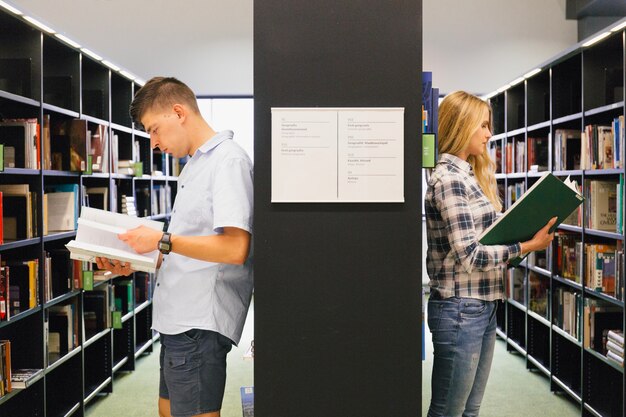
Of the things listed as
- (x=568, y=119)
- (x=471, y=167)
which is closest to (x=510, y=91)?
(x=568, y=119)

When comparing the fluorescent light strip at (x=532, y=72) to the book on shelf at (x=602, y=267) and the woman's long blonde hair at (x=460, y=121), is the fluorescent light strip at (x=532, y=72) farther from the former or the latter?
the woman's long blonde hair at (x=460, y=121)

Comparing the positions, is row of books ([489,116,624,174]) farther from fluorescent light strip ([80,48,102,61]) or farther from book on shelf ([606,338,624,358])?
fluorescent light strip ([80,48,102,61])

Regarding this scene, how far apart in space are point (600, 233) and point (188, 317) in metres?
2.72

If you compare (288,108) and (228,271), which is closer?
(288,108)

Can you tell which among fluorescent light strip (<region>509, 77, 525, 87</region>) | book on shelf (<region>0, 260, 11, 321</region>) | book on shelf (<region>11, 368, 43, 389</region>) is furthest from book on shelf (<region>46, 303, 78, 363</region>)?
fluorescent light strip (<region>509, 77, 525, 87</region>)

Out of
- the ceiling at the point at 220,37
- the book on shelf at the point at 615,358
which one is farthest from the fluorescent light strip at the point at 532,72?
the ceiling at the point at 220,37

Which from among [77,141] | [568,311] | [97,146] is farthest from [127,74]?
[568,311]

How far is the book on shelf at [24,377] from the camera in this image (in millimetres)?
2812

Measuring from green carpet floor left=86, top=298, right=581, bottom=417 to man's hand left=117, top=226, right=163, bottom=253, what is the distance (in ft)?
7.20

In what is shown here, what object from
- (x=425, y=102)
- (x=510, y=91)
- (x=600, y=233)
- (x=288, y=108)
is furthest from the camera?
(x=510, y=91)

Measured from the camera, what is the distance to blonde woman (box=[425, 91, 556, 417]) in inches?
74.9

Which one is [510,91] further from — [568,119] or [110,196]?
[110,196]

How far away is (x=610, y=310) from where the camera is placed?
354cm

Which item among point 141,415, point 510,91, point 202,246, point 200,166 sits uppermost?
point 510,91
